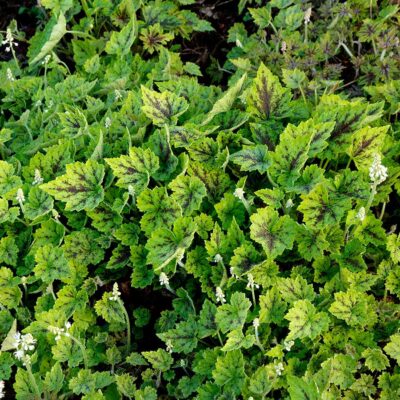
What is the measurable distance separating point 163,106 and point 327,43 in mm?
1352

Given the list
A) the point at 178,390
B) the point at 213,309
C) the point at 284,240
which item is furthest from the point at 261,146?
the point at 178,390

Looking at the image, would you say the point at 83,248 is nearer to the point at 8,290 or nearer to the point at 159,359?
the point at 8,290

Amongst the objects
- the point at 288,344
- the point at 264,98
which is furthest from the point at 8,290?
the point at 264,98

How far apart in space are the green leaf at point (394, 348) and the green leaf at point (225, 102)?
1.36 m

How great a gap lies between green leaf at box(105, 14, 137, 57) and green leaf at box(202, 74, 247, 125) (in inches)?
39.2

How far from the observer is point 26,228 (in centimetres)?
322

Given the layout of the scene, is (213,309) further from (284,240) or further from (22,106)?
(22,106)

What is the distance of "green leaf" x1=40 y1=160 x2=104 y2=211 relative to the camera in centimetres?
290

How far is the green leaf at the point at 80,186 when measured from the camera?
2902 millimetres

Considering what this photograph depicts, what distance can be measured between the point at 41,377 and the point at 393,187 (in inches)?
79.2

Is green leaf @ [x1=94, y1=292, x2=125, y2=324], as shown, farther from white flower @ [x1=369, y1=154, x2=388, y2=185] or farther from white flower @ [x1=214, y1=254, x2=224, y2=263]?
white flower @ [x1=369, y1=154, x2=388, y2=185]

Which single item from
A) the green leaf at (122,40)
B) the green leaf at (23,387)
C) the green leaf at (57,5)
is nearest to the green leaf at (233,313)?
the green leaf at (23,387)

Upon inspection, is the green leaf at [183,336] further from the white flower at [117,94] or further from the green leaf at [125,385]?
the white flower at [117,94]

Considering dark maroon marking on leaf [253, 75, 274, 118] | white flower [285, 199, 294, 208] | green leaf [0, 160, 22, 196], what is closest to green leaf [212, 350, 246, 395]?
white flower [285, 199, 294, 208]
